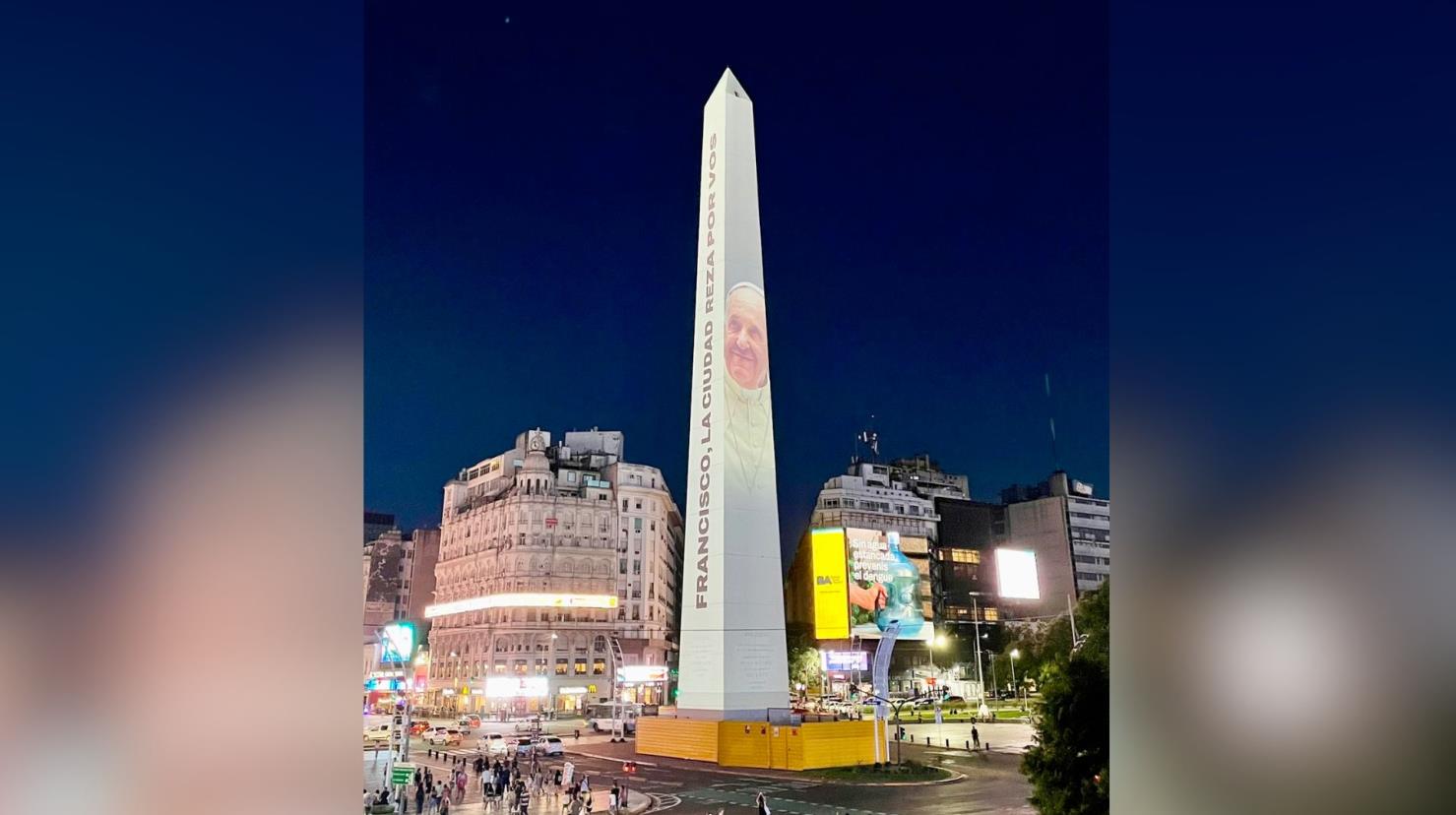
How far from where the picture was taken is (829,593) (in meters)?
10.8

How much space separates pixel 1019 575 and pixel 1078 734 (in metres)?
4.33

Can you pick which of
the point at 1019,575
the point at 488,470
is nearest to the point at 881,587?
the point at 1019,575

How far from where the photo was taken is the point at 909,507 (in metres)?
11.6

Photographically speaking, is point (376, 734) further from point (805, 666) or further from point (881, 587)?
point (881, 587)

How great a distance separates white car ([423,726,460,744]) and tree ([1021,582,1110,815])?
13.1 feet

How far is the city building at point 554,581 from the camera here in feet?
25.6

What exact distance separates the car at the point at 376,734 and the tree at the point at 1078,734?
14.7 ft

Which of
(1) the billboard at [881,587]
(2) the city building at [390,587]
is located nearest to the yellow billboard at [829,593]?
(1) the billboard at [881,587]

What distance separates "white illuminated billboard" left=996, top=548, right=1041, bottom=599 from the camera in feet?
32.8

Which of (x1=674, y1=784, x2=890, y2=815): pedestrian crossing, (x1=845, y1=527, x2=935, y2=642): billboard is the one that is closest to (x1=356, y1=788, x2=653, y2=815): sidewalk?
(x1=674, y1=784, x2=890, y2=815): pedestrian crossing

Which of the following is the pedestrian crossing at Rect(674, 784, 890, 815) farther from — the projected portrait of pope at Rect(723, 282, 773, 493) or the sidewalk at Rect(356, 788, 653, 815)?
the projected portrait of pope at Rect(723, 282, 773, 493)
